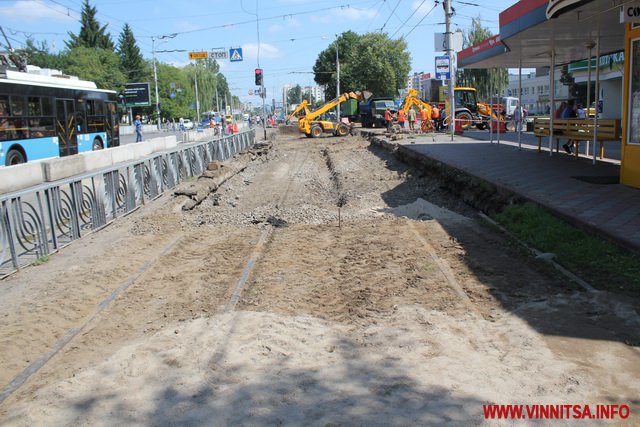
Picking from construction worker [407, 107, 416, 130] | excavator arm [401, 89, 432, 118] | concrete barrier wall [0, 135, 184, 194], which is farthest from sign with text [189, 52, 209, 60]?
concrete barrier wall [0, 135, 184, 194]

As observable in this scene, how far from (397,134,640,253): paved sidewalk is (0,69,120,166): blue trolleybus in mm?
13535

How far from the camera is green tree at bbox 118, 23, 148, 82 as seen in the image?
88.8 m

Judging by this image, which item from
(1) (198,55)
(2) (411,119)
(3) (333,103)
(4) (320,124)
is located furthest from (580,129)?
(1) (198,55)

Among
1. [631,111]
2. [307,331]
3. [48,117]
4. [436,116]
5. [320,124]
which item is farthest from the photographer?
[320,124]

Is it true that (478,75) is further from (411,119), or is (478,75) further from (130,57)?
(130,57)

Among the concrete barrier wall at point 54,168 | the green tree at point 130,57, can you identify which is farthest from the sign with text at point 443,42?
the green tree at point 130,57

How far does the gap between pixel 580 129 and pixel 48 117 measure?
17800mm

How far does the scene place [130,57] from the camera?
91375mm

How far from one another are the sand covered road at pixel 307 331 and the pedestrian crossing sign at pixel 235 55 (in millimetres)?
29948

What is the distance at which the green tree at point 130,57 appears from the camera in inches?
3494

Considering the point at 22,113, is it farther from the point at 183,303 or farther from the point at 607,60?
the point at 607,60

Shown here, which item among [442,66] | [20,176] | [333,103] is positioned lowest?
[20,176]

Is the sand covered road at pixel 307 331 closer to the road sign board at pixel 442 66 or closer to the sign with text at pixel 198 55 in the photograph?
the road sign board at pixel 442 66

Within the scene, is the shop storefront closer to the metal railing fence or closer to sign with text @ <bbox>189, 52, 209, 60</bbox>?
the metal railing fence
